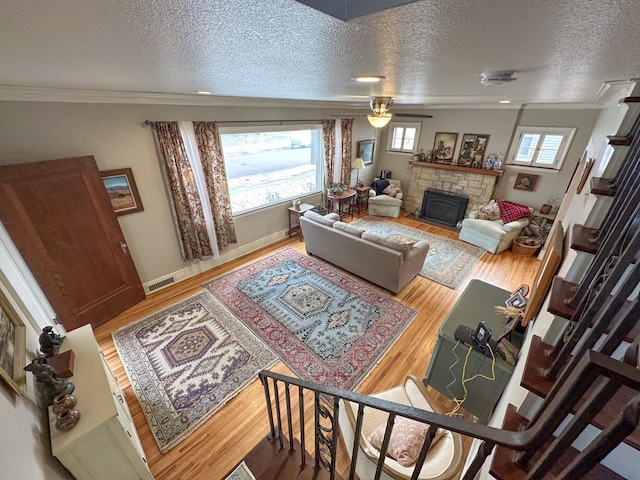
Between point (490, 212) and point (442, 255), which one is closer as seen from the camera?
point (442, 255)

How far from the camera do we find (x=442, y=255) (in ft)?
15.2

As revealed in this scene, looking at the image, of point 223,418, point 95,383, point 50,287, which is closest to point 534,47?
point 95,383

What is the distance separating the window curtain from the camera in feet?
17.1

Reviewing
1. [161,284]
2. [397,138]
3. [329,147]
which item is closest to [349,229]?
[329,147]

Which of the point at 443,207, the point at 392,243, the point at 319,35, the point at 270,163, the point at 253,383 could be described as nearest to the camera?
the point at 319,35

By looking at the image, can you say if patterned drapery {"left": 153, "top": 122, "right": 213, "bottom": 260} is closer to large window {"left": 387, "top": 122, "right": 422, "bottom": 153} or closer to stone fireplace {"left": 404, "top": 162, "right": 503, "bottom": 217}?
stone fireplace {"left": 404, "top": 162, "right": 503, "bottom": 217}

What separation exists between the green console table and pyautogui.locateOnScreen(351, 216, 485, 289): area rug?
1721mm

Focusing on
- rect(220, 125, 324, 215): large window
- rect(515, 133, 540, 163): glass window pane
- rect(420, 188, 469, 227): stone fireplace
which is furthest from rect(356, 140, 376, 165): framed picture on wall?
rect(515, 133, 540, 163): glass window pane

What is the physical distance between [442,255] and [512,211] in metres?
1.73

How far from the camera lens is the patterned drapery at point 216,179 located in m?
3.54

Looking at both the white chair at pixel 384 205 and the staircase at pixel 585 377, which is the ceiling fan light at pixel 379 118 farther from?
the white chair at pixel 384 205

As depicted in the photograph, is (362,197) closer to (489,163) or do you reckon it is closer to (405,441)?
(489,163)

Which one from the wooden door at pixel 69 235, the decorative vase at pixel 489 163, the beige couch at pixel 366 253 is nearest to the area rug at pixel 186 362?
the wooden door at pixel 69 235

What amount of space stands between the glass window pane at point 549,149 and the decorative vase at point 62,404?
6.94 metres
